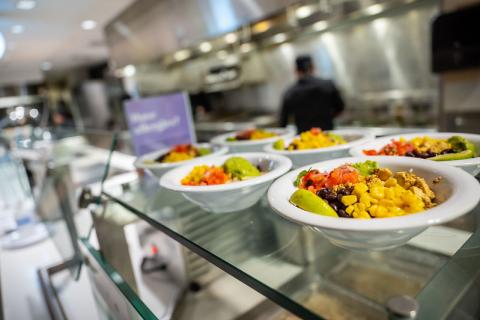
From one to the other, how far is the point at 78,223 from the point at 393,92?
3.65 metres

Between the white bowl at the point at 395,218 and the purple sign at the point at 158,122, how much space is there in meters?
0.97

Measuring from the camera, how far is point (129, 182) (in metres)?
1.34

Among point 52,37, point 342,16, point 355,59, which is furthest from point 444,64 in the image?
point 52,37

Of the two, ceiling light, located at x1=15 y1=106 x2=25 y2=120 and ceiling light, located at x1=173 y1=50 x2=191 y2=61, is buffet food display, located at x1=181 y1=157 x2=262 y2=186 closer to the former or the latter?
ceiling light, located at x1=15 y1=106 x2=25 y2=120

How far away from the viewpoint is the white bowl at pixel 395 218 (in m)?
0.48

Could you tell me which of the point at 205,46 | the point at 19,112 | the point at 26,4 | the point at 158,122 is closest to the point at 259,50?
the point at 205,46

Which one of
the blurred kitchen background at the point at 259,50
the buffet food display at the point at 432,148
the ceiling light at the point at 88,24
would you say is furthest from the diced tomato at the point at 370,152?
the ceiling light at the point at 88,24

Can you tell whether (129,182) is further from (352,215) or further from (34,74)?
(34,74)

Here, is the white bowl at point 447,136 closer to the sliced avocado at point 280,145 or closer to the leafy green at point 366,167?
the leafy green at point 366,167

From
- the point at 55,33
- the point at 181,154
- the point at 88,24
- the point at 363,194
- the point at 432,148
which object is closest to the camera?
the point at 363,194

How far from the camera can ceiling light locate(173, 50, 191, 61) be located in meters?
4.84

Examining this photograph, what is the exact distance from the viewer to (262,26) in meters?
3.50

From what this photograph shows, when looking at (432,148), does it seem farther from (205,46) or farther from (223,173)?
(205,46)

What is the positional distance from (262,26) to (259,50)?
1.71 m
